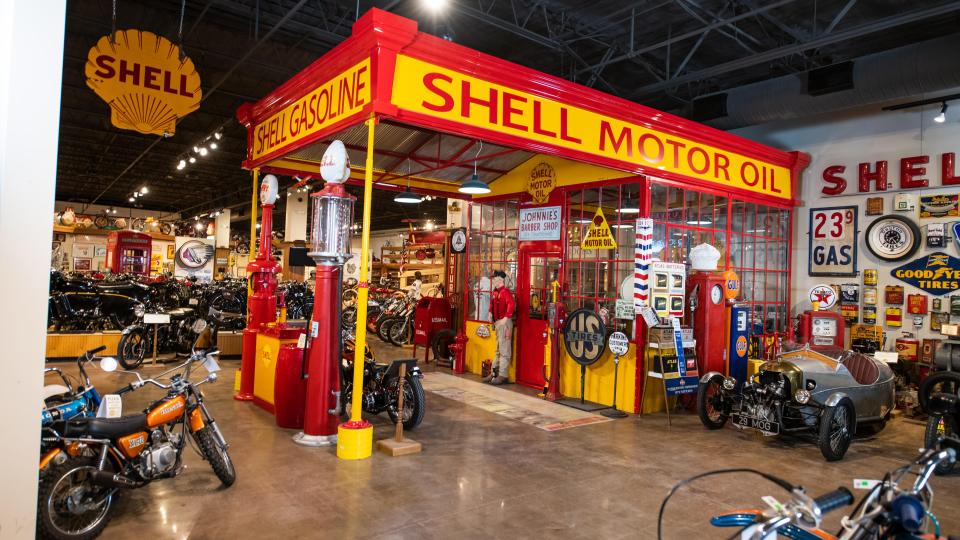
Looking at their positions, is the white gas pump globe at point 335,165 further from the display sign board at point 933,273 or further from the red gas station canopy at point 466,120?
the display sign board at point 933,273

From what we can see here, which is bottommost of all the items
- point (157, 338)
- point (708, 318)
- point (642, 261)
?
point (157, 338)

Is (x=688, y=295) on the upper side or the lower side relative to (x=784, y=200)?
lower

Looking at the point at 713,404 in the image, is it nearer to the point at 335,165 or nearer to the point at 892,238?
the point at 892,238

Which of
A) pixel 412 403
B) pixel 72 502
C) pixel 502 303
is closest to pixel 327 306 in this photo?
pixel 412 403

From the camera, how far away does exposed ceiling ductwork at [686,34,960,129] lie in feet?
23.0

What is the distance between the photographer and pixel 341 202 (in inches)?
225

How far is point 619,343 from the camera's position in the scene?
6.95m

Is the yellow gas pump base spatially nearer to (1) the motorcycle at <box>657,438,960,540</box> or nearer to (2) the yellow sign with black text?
(1) the motorcycle at <box>657,438,960,540</box>

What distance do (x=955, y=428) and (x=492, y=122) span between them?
4891 millimetres

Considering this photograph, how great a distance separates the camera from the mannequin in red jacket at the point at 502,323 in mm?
8570

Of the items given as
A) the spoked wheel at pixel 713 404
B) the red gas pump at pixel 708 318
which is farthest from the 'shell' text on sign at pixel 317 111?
the red gas pump at pixel 708 318

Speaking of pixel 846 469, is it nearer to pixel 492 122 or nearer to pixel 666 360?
pixel 666 360

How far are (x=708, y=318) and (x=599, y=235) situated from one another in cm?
168

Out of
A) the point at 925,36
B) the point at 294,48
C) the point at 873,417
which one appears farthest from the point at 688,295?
the point at 294,48
